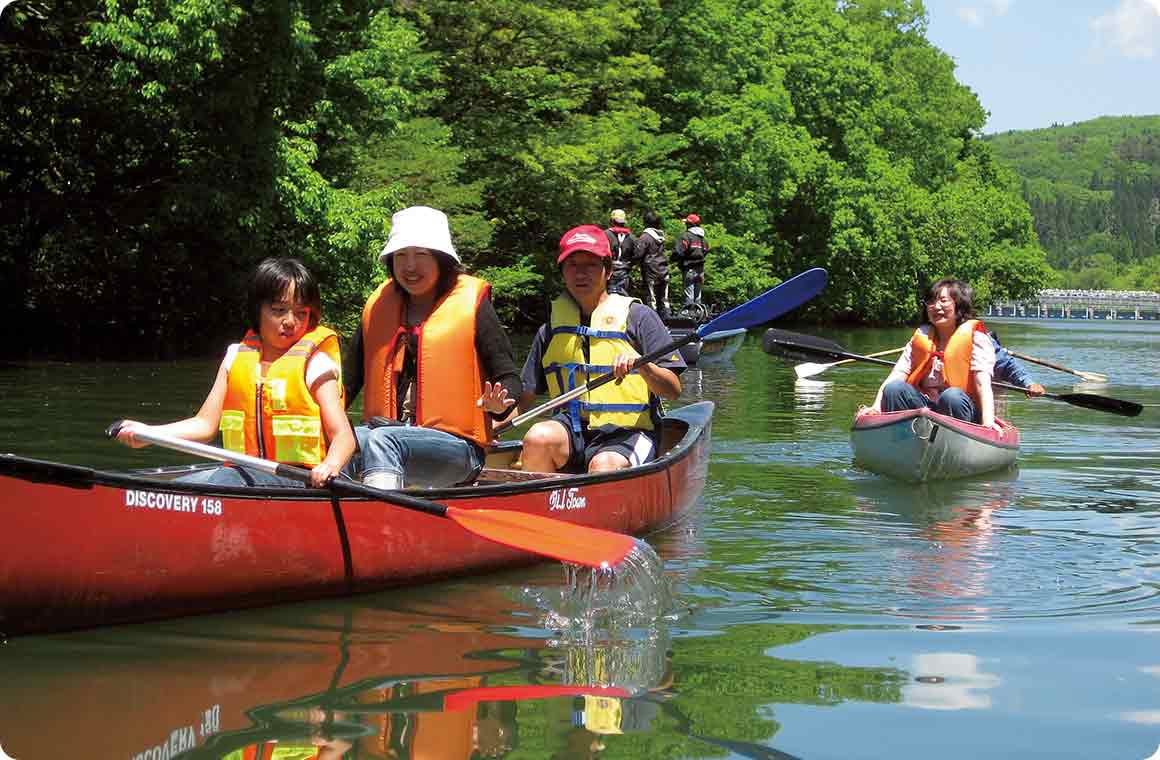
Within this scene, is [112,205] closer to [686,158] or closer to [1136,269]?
[686,158]

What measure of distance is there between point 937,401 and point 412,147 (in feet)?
50.3

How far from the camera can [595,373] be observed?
21.8 ft

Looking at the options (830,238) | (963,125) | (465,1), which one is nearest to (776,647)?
(465,1)

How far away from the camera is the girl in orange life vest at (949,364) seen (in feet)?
30.0

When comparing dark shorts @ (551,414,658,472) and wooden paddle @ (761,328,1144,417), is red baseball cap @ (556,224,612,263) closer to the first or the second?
dark shorts @ (551,414,658,472)

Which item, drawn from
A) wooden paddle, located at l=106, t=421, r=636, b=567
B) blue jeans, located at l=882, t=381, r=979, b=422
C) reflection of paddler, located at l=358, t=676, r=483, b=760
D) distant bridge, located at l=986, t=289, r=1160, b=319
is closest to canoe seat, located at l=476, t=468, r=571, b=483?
wooden paddle, located at l=106, t=421, r=636, b=567

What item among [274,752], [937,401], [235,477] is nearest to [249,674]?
[274,752]

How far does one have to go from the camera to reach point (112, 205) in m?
19.8

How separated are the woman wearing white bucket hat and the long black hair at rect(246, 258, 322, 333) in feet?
1.68

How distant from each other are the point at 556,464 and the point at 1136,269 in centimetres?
16311

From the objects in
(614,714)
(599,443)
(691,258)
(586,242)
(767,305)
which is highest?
(691,258)

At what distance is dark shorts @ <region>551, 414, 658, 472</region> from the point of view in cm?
673

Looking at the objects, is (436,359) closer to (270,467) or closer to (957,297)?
(270,467)

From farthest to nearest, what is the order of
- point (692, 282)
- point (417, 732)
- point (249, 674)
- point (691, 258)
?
point (692, 282) → point (691, 258) → point (249, 674) → point (417, 732)
